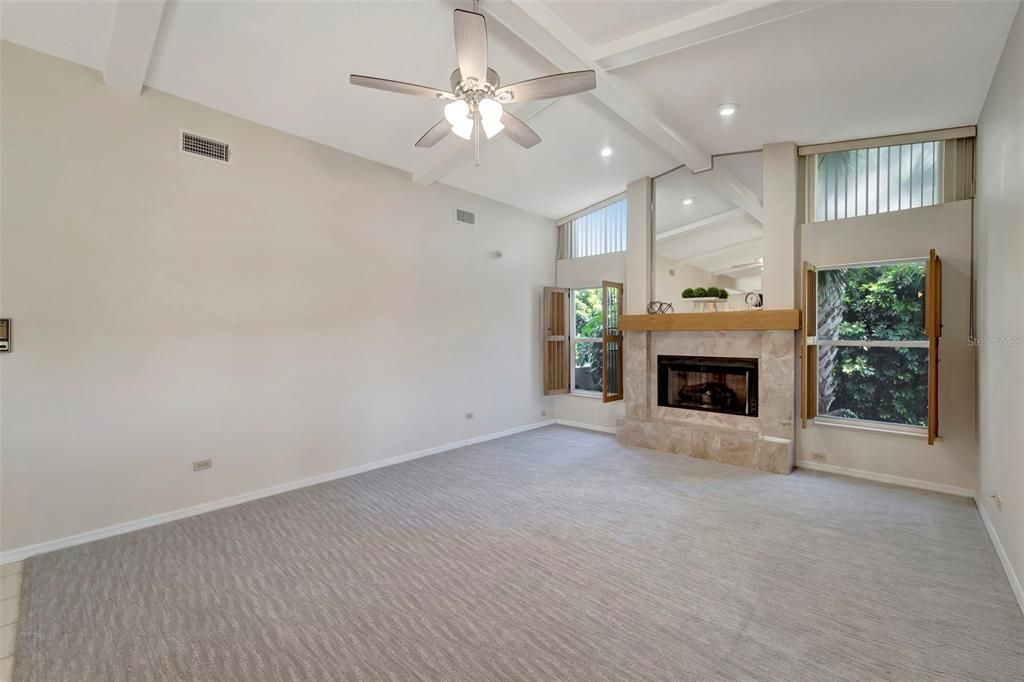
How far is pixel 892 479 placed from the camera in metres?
4.17

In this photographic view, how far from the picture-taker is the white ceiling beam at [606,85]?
8.86 feet

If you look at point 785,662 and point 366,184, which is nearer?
point 785,662

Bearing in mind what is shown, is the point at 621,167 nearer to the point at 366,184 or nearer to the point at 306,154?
the point at 366,184

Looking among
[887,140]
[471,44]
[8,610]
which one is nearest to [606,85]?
[471,44]

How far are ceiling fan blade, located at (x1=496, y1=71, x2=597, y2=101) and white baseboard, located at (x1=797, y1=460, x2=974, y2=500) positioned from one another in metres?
4.38

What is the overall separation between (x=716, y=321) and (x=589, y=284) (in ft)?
6.92

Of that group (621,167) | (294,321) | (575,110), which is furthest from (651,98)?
(294,321)

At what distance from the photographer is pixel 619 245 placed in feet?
20.7

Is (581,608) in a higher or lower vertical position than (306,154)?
lower

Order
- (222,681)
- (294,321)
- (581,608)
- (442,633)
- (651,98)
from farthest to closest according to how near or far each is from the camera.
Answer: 1. (294,321)
2. (651,98)
3. (581,608)
4. (442,633)
5. (222,681)

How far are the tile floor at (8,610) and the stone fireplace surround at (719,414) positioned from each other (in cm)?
521

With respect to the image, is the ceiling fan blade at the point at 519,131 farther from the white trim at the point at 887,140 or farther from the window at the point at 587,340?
the window at the point at 587,340

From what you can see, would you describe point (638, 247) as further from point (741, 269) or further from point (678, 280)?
point (741, 269)

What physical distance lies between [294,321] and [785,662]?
4176mm
